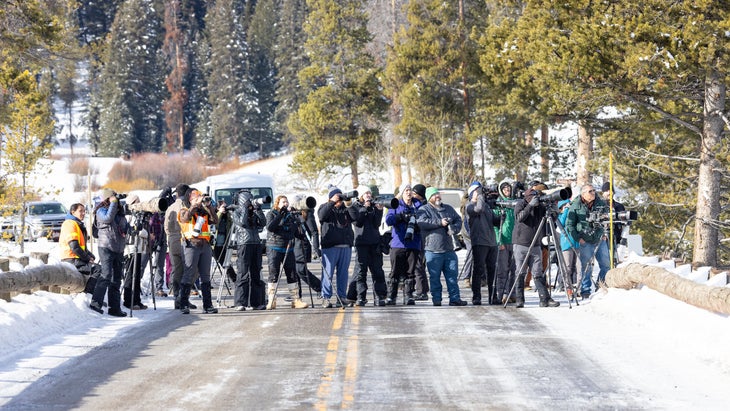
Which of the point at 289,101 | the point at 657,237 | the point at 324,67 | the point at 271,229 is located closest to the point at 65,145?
the point at 289,101

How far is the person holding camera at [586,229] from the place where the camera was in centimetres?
1702

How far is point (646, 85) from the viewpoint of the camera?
22672mm

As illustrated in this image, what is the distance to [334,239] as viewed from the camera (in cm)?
1644

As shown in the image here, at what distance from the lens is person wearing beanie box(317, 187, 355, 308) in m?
16.4

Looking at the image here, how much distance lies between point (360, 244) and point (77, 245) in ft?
14.6

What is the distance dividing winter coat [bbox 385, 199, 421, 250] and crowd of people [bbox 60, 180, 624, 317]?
2 centimetres

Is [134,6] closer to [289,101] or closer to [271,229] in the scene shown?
[289,101]

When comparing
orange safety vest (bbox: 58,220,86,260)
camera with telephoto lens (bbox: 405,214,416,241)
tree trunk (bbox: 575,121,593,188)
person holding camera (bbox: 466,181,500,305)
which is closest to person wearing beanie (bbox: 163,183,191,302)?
orange safety vest (bbox: 58,220,86,260)

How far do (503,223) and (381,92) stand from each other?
43837 millimetres

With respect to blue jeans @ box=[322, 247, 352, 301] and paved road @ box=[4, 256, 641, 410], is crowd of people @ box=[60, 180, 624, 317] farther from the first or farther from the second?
paved road @ box=[4, 256, 641, 410]

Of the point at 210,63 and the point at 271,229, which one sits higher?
the point at 210,63

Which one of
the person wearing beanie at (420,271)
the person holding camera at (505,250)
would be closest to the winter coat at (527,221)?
the person holding camera at (505,250)

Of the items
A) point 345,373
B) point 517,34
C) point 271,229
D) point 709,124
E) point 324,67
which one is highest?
point 324,67

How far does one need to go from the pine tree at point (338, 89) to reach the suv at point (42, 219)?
2048cm
